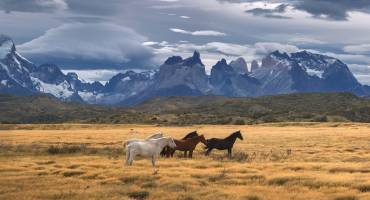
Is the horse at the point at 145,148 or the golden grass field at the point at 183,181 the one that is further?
the horse at the point at 145,148

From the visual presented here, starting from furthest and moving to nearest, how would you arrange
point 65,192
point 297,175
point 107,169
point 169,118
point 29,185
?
point 169,118, point 107,169, point 297,175, point 29,185, point 65,192

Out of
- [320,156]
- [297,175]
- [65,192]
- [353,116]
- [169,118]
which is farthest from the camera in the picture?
[353,116]

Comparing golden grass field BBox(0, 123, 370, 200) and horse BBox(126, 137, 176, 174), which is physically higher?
horse BBox(126, 137, 176, 174)

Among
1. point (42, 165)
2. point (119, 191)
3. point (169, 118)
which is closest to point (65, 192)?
point (119, 191)

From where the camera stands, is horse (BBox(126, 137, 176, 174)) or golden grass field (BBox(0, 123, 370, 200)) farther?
horse (BBox(126, 137, 176, 174))

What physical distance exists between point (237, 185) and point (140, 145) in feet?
24.3

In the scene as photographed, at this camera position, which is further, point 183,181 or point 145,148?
point 145,148

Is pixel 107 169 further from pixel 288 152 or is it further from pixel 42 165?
pixel 288 152

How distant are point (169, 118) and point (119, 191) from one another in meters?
153

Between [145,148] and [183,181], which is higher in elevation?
[145,148]

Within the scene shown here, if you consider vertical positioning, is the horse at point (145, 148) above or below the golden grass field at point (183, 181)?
above

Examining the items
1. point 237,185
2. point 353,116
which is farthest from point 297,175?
point 353,116

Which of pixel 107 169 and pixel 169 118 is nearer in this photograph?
pixel 107 169

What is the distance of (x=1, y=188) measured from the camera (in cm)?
2431
